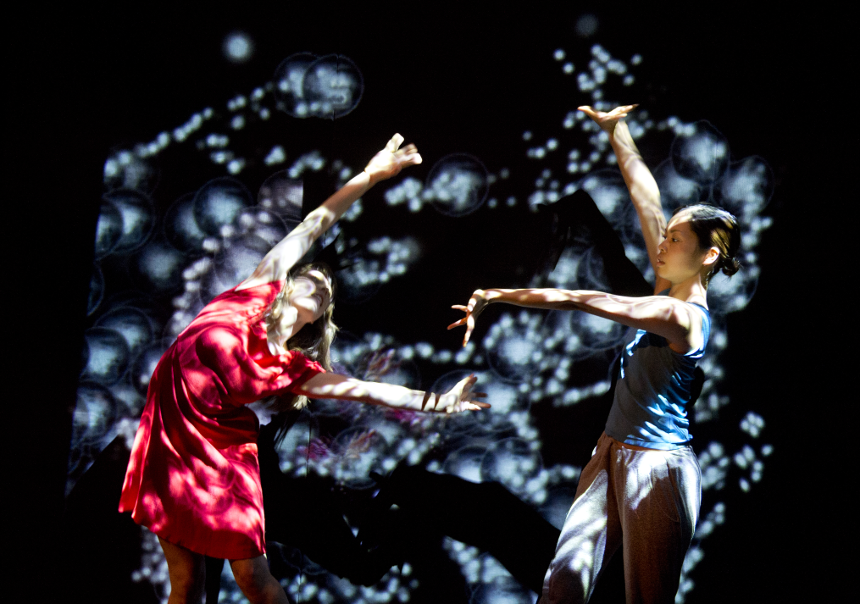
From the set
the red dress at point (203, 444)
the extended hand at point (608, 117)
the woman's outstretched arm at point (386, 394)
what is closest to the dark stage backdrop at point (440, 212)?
the extended hand at point (608, 117)

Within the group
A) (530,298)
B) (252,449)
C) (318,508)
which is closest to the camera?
(530,298)

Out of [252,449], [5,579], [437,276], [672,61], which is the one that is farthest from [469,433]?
[5,579]

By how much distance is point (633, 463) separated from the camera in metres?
1.83

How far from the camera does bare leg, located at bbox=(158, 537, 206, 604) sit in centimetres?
183

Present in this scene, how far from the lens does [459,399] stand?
76.6 inches

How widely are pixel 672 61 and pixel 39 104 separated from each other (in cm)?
252

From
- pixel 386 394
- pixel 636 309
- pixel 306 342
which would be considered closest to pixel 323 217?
pixel 306 342

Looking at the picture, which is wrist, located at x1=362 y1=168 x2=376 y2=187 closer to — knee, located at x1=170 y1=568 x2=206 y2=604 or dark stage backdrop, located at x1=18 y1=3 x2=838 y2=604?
dark stage backdrop, located at x1=18 y1=3 x2=838 y2=604

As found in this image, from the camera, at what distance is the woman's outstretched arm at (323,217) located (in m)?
2.06

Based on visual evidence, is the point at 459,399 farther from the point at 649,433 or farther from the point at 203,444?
the point at 203,444

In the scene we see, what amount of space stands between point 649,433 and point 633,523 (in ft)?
0.89

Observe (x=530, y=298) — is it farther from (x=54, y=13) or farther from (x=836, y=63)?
(x=54, y=13)

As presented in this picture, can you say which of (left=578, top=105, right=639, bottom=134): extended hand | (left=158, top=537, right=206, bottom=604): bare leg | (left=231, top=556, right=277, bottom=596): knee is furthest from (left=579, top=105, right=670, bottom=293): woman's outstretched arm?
(left=158, top=537, right=206, bottom=604): bare leg

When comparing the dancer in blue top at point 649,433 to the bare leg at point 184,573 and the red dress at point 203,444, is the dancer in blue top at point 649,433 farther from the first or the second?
the bare leg at point 184,573
